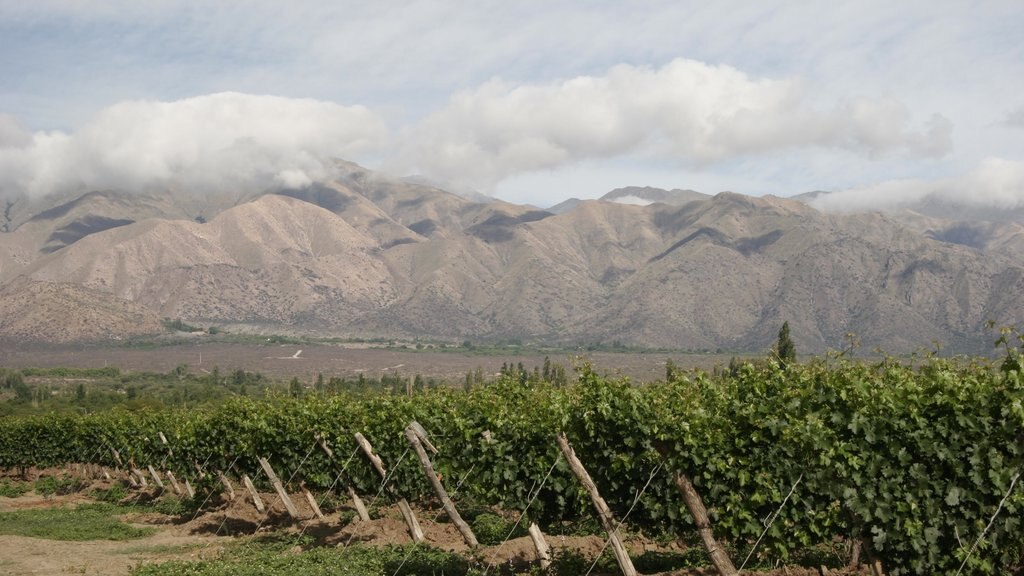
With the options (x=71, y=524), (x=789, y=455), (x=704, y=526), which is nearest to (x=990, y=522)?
(x=789, y=455)

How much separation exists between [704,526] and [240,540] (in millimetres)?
16436

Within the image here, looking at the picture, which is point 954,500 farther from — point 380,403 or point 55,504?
point 55,504

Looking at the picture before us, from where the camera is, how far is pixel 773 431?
11805 mm

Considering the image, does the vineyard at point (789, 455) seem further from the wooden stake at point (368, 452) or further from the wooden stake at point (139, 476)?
the wooden stake at point (139, 476)

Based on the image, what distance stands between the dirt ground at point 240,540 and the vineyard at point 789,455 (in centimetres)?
138

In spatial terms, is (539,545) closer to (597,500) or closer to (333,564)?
(597,500)

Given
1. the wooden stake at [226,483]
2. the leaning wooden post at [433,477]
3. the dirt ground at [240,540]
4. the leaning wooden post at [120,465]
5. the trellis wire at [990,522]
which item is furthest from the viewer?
the leaning wooden post at [120,465]

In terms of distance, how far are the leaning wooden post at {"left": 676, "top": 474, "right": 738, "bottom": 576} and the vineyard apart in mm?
184

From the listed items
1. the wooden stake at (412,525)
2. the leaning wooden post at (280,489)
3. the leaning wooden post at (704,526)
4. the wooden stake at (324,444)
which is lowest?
the leaning wooden post at (280,489)

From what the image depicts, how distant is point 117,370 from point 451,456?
20353 cm

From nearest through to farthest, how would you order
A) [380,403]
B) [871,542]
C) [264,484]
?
[871,542]
[380,403]
[264,484]

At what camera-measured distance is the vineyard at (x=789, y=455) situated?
10.4 m

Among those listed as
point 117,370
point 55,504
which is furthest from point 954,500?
point 117,370

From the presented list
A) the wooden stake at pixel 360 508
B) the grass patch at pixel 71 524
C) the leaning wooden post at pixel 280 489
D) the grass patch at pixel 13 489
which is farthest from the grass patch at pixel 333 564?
the grass patch at pixel 13 489
